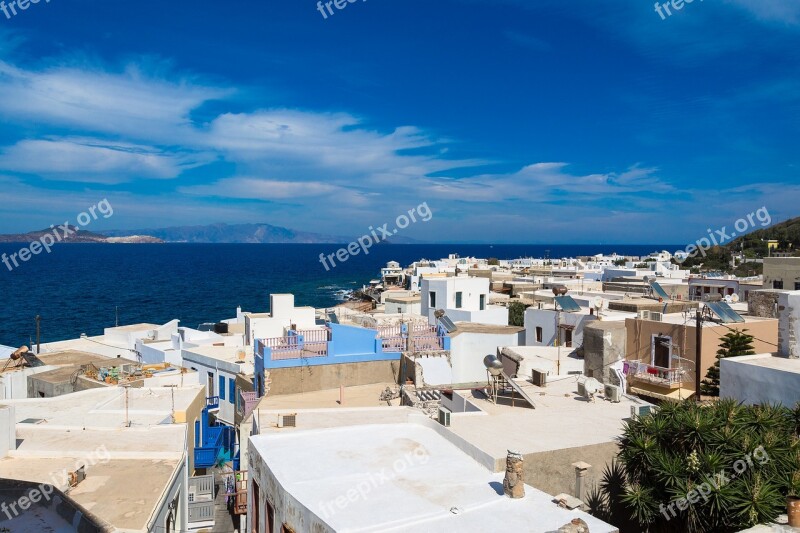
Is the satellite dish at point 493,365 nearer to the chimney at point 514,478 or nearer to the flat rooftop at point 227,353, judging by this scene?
the chimney at point 514,478

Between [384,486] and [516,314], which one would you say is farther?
[516,314]

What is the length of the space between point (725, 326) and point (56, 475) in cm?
2097

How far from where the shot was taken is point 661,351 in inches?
824

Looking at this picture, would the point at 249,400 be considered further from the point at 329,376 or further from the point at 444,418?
the point at 444,418

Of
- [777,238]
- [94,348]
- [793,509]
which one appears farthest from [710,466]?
[777,238]

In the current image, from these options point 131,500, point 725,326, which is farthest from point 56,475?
point 725,326

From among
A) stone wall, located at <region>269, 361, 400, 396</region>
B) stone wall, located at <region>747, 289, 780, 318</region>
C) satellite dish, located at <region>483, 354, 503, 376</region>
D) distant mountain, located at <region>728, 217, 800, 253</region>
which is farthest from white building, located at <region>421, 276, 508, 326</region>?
distant mountain, located at <region>728, 217, 800, 253</region>

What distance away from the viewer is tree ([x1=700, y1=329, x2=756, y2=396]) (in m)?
18.8

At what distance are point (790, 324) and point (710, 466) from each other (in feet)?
26.2

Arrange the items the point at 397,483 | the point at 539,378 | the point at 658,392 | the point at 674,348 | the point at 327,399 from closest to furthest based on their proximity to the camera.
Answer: the point at 397,483 < the point at 539,378 < the point at 327,399 < the point at 658,392 < the point at 674,348

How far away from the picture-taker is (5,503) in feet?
35.8

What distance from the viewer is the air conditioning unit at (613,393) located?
15.4 m

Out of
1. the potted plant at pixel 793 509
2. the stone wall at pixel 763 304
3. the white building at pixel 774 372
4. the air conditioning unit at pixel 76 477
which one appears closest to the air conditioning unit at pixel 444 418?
the potted plant at pixel 793 509

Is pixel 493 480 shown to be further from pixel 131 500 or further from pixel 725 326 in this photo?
pixel 725 326
